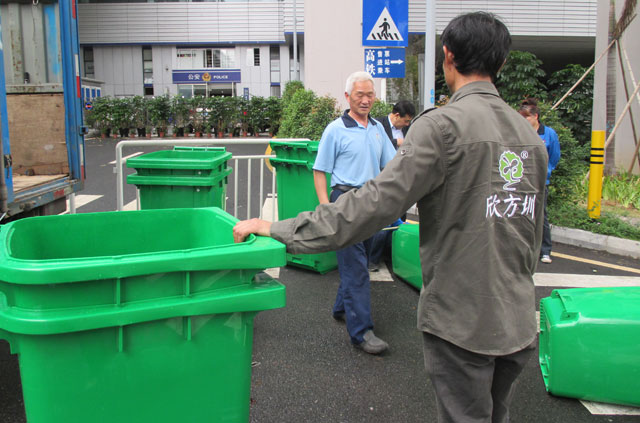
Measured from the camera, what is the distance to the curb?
22.2 feet

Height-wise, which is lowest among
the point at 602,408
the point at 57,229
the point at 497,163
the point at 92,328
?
the point at 602,408

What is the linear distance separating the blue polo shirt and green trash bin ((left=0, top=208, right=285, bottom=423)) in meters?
2.32

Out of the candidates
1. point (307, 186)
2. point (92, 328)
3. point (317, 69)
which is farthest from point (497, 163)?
point (317, 69)

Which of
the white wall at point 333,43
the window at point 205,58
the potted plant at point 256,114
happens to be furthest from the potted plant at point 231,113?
the window at point 205,58

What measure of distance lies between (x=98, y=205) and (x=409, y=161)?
8807 mm

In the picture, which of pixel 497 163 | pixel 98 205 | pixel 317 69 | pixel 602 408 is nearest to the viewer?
pixel 497 163

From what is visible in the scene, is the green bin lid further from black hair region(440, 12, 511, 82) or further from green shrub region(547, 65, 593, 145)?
green shrub region(547, 65, 593, 145)

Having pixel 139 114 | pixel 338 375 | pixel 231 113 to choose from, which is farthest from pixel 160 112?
pixel 338 375

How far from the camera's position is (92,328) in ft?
5.32

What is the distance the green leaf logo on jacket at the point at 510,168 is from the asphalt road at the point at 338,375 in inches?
72.1

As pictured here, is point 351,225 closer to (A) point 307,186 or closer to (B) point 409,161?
(B) point 409,161

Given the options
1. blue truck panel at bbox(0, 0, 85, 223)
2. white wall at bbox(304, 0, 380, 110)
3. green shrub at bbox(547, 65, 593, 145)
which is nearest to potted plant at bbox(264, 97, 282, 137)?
white wall at bbox(304, 0, 380, 110)

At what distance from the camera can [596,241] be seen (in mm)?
7066

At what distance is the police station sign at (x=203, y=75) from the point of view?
122 ft
